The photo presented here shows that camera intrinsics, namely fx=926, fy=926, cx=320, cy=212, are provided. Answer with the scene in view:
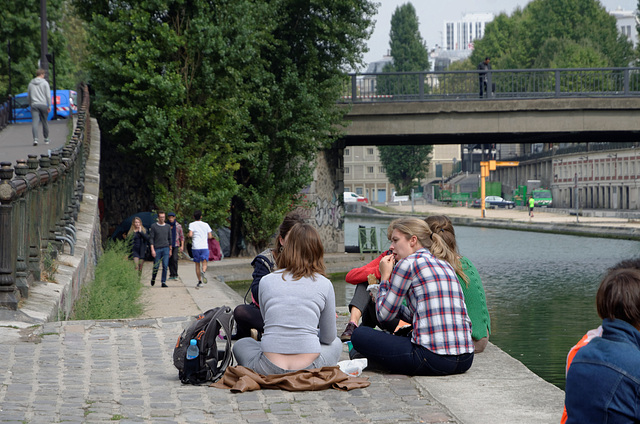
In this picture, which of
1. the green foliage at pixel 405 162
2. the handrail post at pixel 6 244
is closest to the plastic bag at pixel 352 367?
the handrail post at pixel 6 244

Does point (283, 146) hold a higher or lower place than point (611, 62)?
lower

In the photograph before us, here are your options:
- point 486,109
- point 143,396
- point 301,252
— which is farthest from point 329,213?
point 143,396

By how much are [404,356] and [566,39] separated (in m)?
73.9

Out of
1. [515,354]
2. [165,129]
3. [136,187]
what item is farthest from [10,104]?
[515,354]

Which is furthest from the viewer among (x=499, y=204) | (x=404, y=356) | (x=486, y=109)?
(x=499, y=204)

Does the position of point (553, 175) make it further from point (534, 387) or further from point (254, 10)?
point (534, 387)

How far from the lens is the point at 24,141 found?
23.9 m

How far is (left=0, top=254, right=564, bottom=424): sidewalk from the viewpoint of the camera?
5586 mm

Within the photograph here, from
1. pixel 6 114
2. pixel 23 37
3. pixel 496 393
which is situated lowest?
pixel 496 393

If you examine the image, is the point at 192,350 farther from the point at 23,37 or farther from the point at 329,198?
the point at 23,37

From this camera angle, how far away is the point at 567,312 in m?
19.0

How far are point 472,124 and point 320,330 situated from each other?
23.9 meters

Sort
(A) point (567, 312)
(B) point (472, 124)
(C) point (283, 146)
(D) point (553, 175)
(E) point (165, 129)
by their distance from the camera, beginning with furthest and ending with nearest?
(D) point (553, 175)
(B) point (472, 124)
(C) point (283, 146)
(E) point (165, 129)
(A) point (567, 312)

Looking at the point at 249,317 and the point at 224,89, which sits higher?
the point at 224,89
